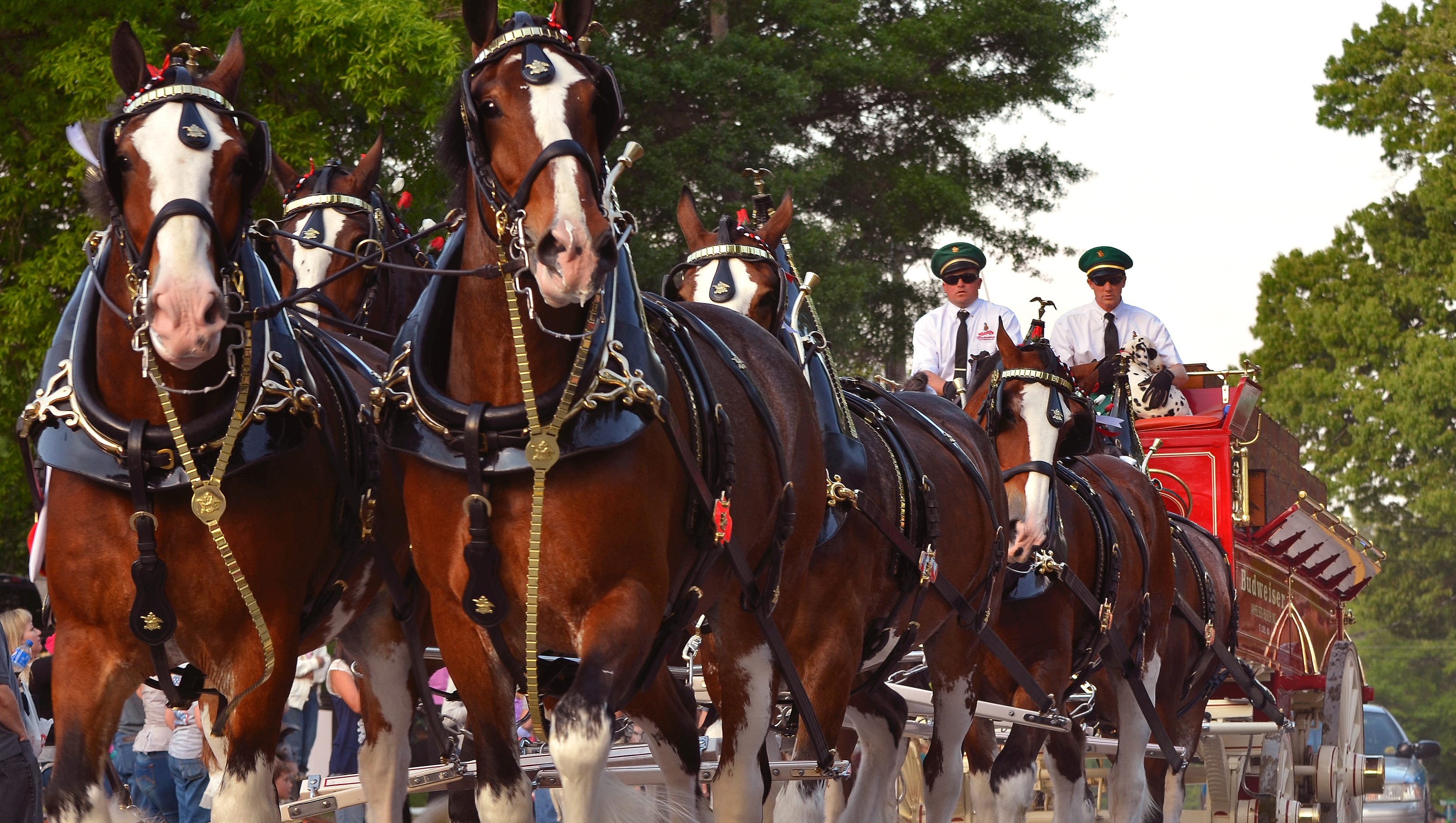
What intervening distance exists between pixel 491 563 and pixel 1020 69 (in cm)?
2292

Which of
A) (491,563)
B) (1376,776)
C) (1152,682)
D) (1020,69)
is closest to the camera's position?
(491,563)

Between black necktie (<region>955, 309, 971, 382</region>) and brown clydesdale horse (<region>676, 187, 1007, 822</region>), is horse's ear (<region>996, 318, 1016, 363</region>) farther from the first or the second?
black necktie (<region>955, 309, 971, 382</region>)

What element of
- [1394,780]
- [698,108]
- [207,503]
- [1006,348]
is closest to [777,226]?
[1006,348]

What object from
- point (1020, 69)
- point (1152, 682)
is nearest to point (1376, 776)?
point (1152, 682)

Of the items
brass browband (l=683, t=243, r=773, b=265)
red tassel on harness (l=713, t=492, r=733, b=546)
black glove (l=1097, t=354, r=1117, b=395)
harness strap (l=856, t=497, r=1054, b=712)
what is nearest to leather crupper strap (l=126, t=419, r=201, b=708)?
red tassel on harness (l=713, t=492, r=733, b=546)

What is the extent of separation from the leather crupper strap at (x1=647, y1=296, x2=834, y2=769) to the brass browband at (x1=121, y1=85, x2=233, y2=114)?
137cm

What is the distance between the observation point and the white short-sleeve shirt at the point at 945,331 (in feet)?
34.1

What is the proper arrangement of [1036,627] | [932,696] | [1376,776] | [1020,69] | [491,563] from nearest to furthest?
1. [491,563]
2. [932,696]
3. [1036,627]
4. [1376,776]
5. [1020,69]

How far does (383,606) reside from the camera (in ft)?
18.6

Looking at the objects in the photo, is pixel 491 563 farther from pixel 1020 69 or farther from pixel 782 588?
pixel 1020 69

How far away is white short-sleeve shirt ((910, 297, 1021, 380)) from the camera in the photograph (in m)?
10.4

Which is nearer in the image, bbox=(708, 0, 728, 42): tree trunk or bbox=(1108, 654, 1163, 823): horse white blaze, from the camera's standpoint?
bbox=(1108, 654, 1163, 823): horse white blaze

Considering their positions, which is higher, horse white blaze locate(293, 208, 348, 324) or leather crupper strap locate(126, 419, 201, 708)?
horse white blaze locate(293, 208, 348, 324)

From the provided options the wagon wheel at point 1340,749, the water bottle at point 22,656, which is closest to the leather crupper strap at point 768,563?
the water bottle at point 22,656
